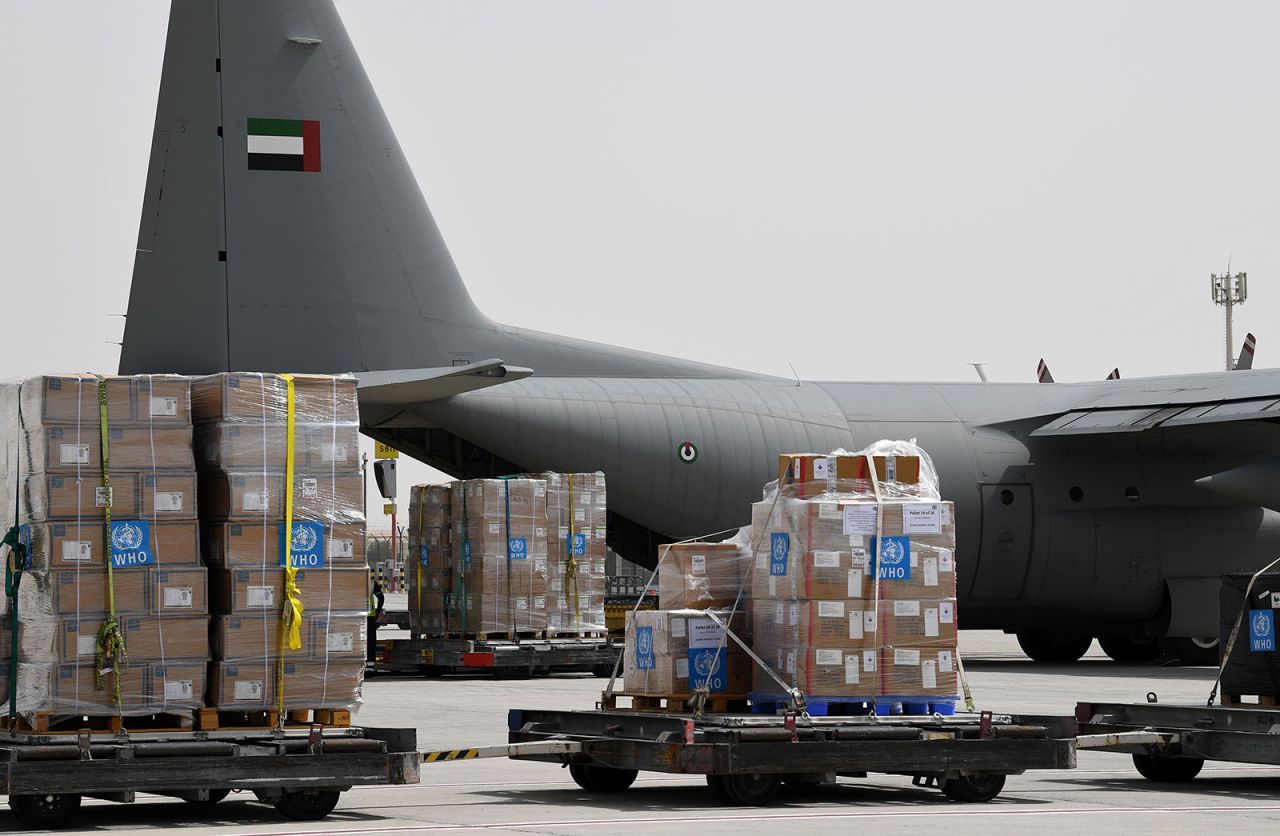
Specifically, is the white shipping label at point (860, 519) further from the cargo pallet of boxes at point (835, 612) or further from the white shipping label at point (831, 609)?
the white shipping label at point (831, 609)

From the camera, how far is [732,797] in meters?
10.2

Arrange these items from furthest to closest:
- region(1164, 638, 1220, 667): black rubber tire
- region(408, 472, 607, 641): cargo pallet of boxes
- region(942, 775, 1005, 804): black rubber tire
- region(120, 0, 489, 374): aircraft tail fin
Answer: region(1164, 638, 1220, 667): black rubber tire, region(408, 472, 607, 641): cargo pallet of boxes, region(120, 0, 489, 374): aircraft tail fin, region(942, 775, 1005, 804): black rubber tire

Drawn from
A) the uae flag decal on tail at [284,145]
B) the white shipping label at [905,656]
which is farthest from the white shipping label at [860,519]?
the uae flag decal on tail at [284,145]

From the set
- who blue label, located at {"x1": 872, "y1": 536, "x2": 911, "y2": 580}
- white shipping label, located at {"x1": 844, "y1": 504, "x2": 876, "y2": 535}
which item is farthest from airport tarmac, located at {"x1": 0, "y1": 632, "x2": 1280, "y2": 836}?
white shipping label, located at {"x1": 844, "y1": 504, "x2": 876, "y2": 535}

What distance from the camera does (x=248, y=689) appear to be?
980cm

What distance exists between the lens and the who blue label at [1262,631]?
456 inches

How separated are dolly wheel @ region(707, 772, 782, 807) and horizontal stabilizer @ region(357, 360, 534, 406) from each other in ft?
23.8

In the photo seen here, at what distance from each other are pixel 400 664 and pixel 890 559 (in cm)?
1192

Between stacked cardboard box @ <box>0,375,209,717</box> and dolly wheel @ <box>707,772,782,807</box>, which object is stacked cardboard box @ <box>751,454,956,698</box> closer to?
Result: dolly wheel @ <box>707,772,782,807</box>

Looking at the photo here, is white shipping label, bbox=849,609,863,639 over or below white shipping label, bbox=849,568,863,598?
below

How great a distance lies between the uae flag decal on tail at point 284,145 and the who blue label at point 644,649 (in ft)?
30.8

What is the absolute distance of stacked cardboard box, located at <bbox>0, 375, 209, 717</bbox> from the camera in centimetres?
946

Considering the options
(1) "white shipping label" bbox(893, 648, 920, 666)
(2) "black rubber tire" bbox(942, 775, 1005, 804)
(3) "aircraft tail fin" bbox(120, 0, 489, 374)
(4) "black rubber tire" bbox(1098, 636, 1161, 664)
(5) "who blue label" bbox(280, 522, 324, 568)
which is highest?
(3) "aircraft tail fin" bbox(120, 0, 489, 374)

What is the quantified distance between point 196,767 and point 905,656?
4298 mm
